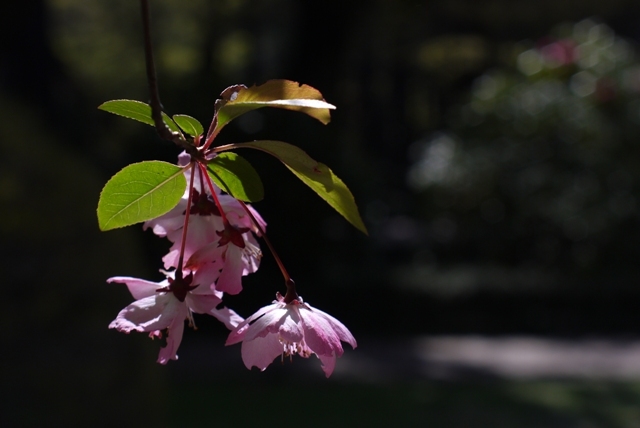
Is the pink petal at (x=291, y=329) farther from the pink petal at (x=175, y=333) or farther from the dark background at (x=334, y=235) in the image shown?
the dark background at (x=334, y=235)

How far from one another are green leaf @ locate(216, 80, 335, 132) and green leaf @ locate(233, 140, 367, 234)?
0.03 metres

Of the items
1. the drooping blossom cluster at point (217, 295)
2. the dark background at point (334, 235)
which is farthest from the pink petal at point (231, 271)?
the dark background at point (334, 235)

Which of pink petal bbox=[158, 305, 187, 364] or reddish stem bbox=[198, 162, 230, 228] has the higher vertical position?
reddish stem bbox=[198, 162, 230, 228]

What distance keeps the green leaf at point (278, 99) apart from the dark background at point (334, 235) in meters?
3.47

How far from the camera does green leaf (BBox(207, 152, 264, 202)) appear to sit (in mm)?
802

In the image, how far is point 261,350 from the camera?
0.85 meters

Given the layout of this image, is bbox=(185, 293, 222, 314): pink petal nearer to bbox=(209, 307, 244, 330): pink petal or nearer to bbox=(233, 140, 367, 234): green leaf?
bbox=(209, 307, 244, 330): pink petal

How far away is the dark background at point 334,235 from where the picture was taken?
13.4 ft

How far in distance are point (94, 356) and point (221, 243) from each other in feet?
11.3

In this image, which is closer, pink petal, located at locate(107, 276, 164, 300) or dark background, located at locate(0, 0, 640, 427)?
pink petal, located at locate(107, 276, 164, 300)

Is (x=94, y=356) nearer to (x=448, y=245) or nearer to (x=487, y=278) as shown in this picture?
(x=487, y=278)

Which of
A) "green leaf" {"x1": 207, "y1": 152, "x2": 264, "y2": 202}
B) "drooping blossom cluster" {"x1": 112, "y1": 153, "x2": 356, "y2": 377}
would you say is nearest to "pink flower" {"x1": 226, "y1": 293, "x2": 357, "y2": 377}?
"drooping blossom cluster" {"x1": 112, "y1": 153, "x2": 356, "y2": 377}

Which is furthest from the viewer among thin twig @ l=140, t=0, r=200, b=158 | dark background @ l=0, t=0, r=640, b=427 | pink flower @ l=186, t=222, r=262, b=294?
dark background @ l=0, t=0, r=640, b=427

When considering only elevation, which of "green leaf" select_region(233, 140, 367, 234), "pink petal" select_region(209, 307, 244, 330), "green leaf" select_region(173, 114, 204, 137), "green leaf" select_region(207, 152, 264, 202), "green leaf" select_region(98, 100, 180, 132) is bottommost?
"pink petal" select_region(209, 307, 244, 330)
